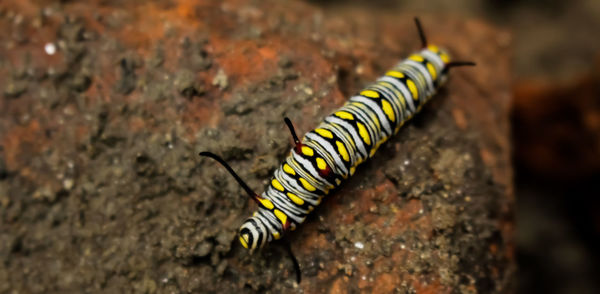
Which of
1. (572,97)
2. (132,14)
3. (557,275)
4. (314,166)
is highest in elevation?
(132,14)

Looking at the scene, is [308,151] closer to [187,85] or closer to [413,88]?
[413,88]

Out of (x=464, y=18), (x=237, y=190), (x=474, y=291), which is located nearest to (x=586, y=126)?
(x=464, y=18)

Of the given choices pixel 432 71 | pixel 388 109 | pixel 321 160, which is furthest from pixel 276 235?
pixel 432 71

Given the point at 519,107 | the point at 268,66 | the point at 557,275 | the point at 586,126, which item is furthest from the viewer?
the point at 557,275

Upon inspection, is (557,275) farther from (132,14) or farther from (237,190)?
(132,14)

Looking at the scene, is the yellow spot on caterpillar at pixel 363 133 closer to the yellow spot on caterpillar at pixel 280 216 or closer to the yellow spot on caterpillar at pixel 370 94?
the yellow spot on caterpillar at pixel 370 94

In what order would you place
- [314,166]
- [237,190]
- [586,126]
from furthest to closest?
[586,126], [237,190], [314,166]

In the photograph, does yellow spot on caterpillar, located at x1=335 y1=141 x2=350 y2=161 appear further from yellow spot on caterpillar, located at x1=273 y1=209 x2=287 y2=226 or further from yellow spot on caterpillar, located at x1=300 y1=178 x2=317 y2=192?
yellow spot on caterpillar, located at x1=273 y1=209 x2=287 y2=226

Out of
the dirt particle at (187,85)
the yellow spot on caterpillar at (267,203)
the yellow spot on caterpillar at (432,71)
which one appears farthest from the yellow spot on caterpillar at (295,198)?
the yellow spot on caterpillar at (432,71)
